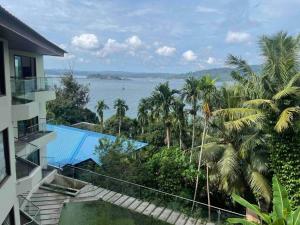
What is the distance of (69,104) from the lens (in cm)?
5684

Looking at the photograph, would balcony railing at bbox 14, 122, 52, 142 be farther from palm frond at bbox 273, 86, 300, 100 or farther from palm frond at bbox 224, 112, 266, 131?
palm frond at bbox 273, 86, 300, 100

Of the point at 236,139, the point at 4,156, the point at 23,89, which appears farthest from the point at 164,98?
the point at 4,156

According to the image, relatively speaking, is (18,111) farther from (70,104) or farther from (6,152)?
(70,104)

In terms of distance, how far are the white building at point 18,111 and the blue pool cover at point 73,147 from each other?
457cm

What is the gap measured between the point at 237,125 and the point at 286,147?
265cm

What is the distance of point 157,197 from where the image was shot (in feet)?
80.1

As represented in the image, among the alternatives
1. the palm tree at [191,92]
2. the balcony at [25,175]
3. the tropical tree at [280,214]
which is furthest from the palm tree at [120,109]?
the tropical tree at [280,214]

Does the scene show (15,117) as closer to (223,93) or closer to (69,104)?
(223,93)

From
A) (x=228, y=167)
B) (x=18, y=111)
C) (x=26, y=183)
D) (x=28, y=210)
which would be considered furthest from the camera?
(x=228, y=167)

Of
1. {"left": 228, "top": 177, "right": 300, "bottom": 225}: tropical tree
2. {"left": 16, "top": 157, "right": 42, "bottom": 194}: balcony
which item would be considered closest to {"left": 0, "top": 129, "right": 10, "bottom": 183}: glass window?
{"left": 16, "top": 157, "right": 42, "bottom": 194}: balcony

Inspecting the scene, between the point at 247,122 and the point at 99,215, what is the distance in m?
10.2

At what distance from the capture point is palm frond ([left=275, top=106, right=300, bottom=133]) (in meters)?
17.6

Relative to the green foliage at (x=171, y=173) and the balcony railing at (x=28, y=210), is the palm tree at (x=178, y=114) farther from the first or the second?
the balcony railing at (x=28, y=210)

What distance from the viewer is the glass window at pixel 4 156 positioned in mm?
11163
